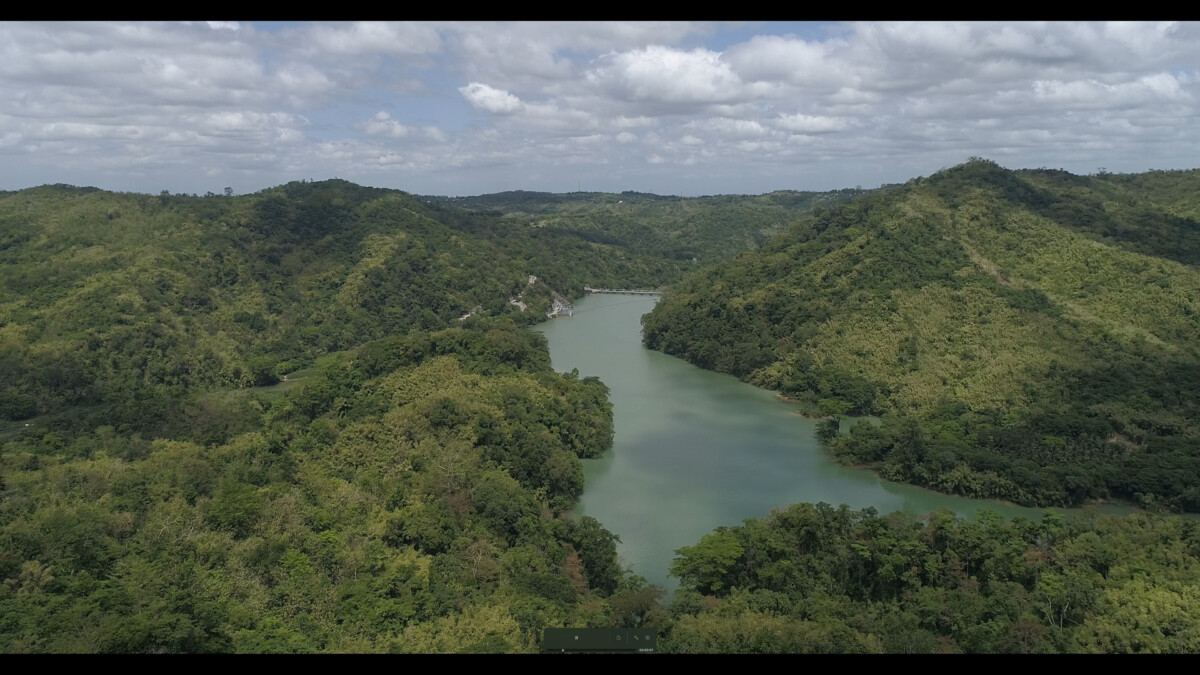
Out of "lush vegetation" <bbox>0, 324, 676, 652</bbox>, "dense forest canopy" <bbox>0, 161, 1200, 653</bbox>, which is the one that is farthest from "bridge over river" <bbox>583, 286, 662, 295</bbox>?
"lush vegetation" <bbox>0, 324, 676, 652</bbox>

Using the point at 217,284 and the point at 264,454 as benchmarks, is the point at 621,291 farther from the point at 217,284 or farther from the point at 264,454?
the point at 264,454

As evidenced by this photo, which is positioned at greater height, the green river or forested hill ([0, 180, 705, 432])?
forested hill ([0, 180, 705, 432])

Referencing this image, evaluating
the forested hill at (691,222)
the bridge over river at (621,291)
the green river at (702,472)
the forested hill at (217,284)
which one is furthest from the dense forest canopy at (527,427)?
the forested hill at (691,222)

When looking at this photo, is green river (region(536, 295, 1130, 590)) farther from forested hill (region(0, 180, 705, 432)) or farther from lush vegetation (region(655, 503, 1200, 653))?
forested hill (region(0, 180, 705, 432))

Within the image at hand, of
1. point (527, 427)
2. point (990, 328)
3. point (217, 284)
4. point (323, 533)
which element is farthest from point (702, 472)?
point (217, 284)

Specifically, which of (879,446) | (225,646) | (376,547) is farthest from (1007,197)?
(225,646)

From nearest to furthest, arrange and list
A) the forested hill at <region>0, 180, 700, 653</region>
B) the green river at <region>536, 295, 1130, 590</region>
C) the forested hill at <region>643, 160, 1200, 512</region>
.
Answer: the forested hill at <region>0, 180, 700, 653</region> → the green river at <region>536, 295, 1130, 590</region> → the forested hill at <region>643, 160, 1200, 512</region>
